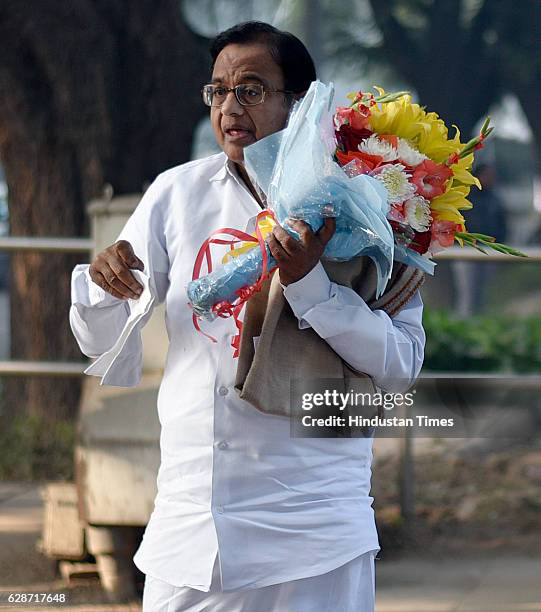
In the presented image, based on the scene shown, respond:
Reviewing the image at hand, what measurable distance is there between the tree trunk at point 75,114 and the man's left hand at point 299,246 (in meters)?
4.14

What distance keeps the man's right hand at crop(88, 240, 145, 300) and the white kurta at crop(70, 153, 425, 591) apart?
1.5 inches

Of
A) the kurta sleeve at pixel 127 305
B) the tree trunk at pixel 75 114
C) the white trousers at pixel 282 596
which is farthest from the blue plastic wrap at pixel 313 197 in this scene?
the tree trunk at pixel 75 114

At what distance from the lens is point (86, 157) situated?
5836 mm

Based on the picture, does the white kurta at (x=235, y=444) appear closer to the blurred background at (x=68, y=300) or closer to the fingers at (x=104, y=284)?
the fingers at (x=104, y=284)

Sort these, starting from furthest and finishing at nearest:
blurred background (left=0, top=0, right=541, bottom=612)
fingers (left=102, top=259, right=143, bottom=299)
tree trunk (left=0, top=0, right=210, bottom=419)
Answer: tree trunk (left=0, top=0, right=210, bottom=419)
blurred background (left=0, top=0, right=541, bottom=612)
fingers (left=102, top=259, right=143, bottom=299)

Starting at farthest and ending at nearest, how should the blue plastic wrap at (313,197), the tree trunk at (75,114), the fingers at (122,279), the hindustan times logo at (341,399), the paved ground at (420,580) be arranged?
the tree trunk at (75,114)
the paved ground at (420,580)
the fingers at (122,279)
the hindustan times logo at (341,399)
the blue plastic wrap at (313,197)

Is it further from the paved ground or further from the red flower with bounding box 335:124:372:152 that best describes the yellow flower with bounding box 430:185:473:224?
the paved ground

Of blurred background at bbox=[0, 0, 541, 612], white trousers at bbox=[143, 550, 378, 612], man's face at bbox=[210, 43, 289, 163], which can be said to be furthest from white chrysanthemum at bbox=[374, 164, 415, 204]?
blurred background at bbox=[0, 0, 541, 612]

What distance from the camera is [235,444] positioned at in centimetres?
201

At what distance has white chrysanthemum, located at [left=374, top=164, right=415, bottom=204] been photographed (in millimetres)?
1891

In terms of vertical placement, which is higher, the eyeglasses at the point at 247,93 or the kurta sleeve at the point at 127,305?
the eyeglasses at the point at 247,93

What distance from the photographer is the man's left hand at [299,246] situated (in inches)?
71.7

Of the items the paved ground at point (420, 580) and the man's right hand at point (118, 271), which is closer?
the man's right hand at point (118, 271)

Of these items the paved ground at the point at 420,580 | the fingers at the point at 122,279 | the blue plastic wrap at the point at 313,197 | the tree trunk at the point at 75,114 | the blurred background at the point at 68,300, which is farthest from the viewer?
the tree trunk at the point at 75,114
